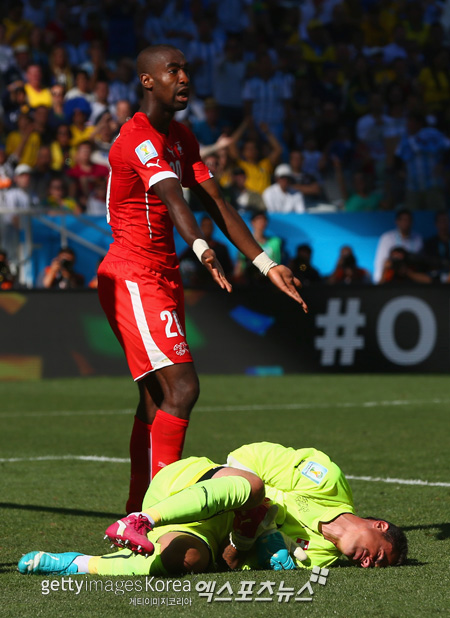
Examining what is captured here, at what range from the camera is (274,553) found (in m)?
4.48

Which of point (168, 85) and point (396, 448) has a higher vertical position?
point (168, 85)

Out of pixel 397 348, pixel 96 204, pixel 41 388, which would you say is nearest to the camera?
pixel 41 388

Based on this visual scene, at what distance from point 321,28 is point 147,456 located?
52.7ft

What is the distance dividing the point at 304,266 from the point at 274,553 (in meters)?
10.3

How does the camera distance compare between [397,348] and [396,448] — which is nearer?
[396,448]

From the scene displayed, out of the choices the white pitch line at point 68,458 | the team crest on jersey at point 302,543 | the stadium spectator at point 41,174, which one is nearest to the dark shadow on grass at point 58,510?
the team crest on jersey at point 302,543

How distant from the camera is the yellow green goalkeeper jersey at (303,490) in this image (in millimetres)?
4559

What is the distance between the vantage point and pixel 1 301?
1317 cm

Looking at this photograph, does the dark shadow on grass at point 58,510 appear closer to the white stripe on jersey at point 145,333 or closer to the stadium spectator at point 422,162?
the white stripe on jersey at point 145,333

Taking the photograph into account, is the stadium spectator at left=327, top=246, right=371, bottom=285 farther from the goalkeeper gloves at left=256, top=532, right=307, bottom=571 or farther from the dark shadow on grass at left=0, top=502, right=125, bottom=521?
the goalkeeper gloves at left=256, top=532, right=307, bottom=571

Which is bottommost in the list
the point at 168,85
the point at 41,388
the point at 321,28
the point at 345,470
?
the point at 41,388

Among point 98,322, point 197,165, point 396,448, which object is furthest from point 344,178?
point 197,165

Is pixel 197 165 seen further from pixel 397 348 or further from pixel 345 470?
pixel 397 348

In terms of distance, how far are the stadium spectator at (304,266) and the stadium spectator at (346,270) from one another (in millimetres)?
245
